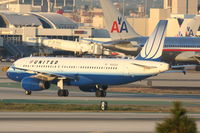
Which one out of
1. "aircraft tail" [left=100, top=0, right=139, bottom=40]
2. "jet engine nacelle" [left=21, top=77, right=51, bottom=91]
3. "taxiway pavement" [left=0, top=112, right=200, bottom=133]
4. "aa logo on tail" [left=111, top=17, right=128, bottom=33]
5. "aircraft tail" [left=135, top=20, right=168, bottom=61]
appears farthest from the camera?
"aa logo on tail" [left=111, top=17, right=128, bottom=33]

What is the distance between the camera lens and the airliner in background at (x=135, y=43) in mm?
126894

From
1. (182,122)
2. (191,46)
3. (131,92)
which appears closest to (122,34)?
(191,46)

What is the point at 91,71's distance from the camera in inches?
2820

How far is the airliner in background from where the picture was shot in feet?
416

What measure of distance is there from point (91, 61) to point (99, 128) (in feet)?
91.9

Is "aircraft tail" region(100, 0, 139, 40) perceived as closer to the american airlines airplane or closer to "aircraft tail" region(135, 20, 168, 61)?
"aircraft tail" region(135, 20, 168, 61)

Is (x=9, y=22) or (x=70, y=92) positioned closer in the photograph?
(x=70, y=92)

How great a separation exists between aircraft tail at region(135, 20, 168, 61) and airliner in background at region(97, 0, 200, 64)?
51.8 meters

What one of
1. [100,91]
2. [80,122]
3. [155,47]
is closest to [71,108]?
[80,122]

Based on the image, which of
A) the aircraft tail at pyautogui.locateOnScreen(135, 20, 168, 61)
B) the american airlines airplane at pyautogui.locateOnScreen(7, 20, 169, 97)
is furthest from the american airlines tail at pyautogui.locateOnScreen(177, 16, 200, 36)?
the american airlines airplane at pyautogui.locateOnScreen(7, 20, 169, 97)

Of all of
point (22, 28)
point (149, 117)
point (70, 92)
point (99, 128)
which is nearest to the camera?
point (99, 128)

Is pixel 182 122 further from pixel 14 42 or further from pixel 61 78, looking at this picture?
pixel 14 42

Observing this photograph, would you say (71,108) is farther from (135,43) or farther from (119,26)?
(119,26)

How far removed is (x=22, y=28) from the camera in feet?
606
